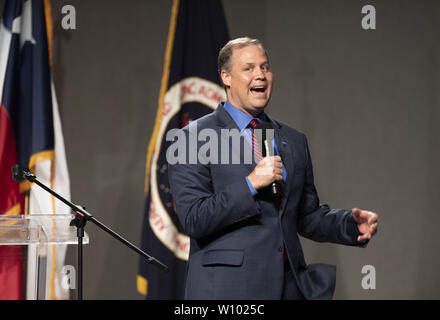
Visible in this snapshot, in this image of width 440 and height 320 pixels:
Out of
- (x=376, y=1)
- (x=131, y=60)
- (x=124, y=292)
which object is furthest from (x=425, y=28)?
(x=124, y=292)

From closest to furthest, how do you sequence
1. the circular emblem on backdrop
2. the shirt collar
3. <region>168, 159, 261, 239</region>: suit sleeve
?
<region>168, 159, 261, 239</region>: suit sleeve → the shirt collar → the circular emblem on backdrop

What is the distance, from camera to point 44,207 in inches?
143

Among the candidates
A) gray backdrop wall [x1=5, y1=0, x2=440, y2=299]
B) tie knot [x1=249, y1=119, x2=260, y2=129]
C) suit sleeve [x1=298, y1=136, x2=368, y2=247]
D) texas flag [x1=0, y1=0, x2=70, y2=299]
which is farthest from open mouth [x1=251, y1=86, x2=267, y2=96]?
gray backdrop wall [x1=5, y1=0, x2=440, y2=299]

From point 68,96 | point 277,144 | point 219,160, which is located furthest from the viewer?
point 68,96

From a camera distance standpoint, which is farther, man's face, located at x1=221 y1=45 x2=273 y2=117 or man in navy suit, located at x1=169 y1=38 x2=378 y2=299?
man's face, located at x1=221 y1=45 x2=273 y2=117

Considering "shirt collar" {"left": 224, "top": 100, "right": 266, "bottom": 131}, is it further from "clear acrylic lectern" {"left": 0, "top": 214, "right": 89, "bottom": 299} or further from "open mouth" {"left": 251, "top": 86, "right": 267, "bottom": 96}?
"clear acrylic lectern" {"left": 0, "top": 214, "right": 89, "bottom": 299}

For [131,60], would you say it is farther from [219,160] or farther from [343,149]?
[219,160]

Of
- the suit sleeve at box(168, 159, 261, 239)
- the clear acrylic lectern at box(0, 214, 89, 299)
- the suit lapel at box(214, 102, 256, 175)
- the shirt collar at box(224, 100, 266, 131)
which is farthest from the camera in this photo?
the clear acrylic lectern at box(0, 214, 89, 299)

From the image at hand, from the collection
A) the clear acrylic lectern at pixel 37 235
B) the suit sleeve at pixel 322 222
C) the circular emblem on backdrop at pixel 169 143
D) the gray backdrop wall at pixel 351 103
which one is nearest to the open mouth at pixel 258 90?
the suit sleeve at pixel 322 222

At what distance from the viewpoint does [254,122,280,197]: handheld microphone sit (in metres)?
1.71

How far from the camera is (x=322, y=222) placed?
197 centimetres

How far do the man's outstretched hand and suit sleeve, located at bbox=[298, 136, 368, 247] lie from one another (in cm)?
3

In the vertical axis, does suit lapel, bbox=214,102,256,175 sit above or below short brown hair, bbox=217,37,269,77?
below

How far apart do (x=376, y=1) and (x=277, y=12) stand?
0.85 metres
